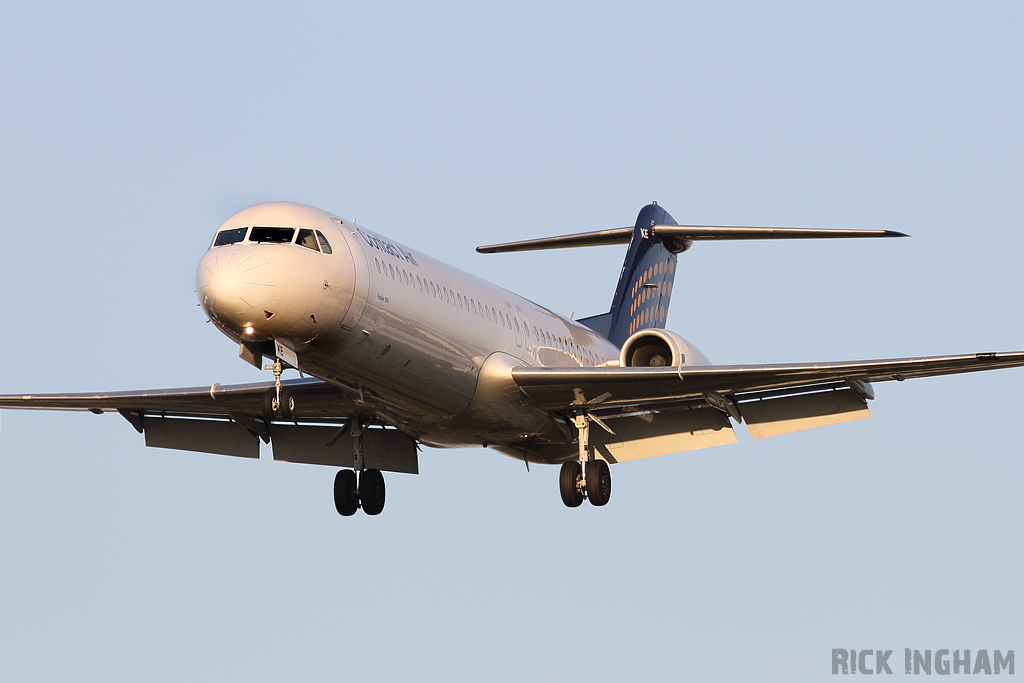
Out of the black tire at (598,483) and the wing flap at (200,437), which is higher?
the wing flap at (200,437)


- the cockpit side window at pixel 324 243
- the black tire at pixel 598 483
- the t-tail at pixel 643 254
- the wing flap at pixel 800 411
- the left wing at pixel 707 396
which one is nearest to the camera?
the cockpit side window at pixel 324 243

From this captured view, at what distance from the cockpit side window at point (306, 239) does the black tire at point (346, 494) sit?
6.17 meters

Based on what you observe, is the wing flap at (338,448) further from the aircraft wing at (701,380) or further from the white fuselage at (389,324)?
the aircraft wing at (701,380)

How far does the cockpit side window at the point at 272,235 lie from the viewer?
18328 millimetres

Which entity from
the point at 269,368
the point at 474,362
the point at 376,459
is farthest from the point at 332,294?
the point at 376,459

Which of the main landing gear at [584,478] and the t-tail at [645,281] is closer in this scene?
the main landing gear at [584,478]

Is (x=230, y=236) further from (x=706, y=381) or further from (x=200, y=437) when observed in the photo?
(x=200, y=437)

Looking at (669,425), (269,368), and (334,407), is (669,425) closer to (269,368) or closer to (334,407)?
(334,407)

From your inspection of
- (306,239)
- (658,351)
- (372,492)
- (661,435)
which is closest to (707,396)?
(661,435)

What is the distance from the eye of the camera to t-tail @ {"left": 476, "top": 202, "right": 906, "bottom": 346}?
2898 cm

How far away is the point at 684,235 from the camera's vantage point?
30.5m

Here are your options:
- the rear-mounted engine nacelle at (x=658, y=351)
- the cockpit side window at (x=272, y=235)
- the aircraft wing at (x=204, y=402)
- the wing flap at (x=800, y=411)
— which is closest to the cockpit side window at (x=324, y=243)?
the cockpit side window at (x=272, y=235)

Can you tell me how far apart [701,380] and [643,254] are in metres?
9.50

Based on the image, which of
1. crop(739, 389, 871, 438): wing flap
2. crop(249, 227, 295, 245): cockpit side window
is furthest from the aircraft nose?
crop(739, 389, 871, 438): wing flap
